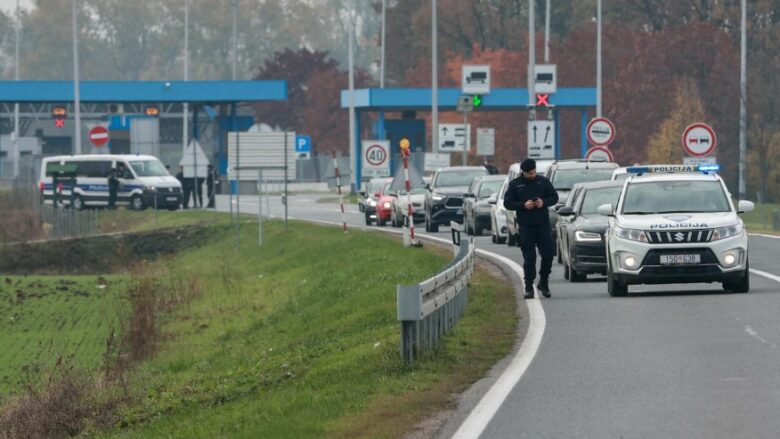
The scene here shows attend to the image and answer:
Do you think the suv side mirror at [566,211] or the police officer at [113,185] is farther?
the police officer at [113,185]

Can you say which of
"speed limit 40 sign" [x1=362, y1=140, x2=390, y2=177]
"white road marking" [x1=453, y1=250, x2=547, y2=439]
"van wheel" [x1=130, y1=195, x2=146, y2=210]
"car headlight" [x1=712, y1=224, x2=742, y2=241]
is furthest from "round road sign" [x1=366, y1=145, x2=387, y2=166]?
"white road marking" [x1=453, y1=250, x2=547, y2=439]

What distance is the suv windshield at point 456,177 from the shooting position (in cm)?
4819

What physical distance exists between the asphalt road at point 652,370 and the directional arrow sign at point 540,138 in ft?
87.9

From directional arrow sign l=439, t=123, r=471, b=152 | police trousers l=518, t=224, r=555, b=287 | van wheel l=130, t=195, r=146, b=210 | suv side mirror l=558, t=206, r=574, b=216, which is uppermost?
directional arrow sign l=439, t=123, r=471, b=152

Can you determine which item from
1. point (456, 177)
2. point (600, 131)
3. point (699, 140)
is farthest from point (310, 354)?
point (600, 131)

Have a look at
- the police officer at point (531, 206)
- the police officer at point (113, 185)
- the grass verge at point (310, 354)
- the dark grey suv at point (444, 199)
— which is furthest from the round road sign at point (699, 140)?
the police officer at point (113, 185)

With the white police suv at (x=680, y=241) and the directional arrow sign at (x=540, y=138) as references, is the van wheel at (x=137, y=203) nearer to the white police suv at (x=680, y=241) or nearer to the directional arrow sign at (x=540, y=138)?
the directional arrow sign at (x=540, y=138)

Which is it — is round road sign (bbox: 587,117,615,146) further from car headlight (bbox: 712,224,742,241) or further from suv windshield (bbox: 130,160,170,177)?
car headlight (bbox: 712,224,742,241)

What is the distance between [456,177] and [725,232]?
26.8 m

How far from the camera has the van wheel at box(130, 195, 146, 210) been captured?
6862 cm

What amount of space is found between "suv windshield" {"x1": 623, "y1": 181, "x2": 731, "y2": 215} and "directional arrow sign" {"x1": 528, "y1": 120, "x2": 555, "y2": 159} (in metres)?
27.0

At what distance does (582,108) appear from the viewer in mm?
86125

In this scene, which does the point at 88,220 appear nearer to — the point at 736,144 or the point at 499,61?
the point at 736,144

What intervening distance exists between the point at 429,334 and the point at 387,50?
371ft
